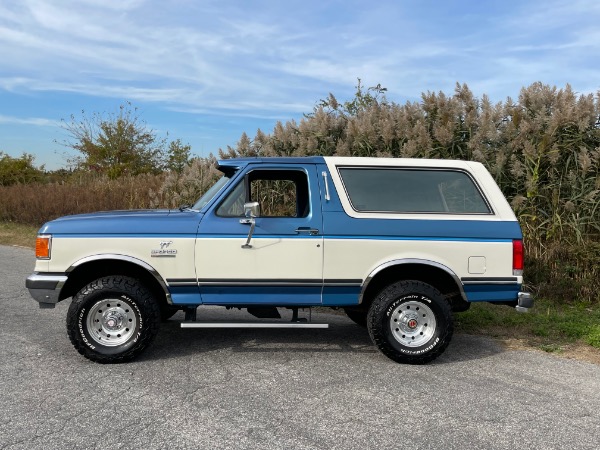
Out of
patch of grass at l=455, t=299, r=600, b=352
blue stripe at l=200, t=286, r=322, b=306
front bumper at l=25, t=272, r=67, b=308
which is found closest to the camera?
front bumper at l=25, t=272, r=67, b=308

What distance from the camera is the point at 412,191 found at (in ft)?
18.6

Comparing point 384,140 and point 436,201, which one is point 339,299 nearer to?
point 436,201

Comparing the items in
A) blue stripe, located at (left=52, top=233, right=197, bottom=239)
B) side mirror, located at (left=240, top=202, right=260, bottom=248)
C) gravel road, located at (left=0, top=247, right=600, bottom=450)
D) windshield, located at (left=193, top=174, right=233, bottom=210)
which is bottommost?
gravel road, located at (left=0, top=247, right=600, bottom=450)

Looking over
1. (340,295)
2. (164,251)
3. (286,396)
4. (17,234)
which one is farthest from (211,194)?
(17,234)

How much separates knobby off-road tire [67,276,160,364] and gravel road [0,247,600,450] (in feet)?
0.55

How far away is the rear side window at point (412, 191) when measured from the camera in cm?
557

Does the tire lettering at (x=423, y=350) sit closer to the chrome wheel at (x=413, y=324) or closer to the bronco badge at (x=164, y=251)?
the chrome wheel at (x=413, y=324)

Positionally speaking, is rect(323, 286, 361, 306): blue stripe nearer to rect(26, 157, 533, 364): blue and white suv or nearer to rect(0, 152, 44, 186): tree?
rect(26, 157, 533, 364): blue and white suv

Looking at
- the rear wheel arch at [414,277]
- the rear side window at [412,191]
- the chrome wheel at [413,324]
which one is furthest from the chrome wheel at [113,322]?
the chrome wheel at [413,324]

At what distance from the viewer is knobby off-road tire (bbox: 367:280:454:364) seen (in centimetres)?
538

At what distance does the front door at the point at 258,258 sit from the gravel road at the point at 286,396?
67 cm

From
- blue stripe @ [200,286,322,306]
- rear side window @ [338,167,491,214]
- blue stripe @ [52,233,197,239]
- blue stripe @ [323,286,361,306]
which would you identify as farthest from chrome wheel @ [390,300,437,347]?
blue stripe @ [52,233,197,239]

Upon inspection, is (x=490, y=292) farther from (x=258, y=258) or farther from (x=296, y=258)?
(x=258, y=258)

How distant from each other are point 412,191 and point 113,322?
10.5ft
